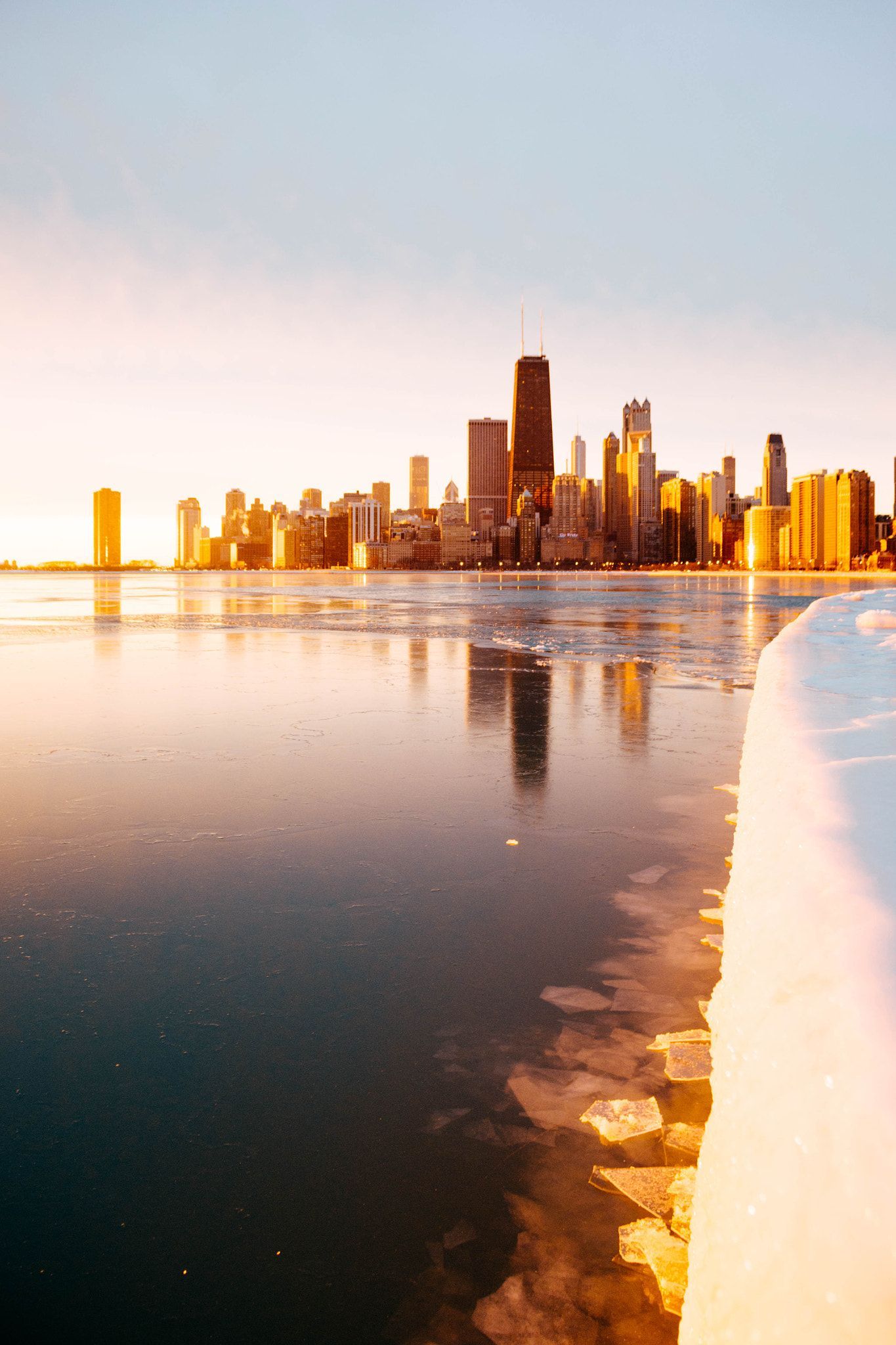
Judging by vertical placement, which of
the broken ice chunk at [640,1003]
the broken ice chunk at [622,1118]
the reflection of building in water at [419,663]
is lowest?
the broken ice chunk at [622,1118]

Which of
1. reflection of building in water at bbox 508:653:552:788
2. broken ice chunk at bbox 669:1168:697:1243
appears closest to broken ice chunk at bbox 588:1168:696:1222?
broken ice chunk at bbox 669:1168:697:1243

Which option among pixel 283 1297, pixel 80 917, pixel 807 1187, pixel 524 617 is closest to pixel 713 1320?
pixel 807 1187

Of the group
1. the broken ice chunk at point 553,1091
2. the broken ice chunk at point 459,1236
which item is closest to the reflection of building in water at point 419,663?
the broken ice chunk at point 553,1091

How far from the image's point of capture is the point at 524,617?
3978 cm

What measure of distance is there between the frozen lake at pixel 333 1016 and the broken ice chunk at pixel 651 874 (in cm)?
4

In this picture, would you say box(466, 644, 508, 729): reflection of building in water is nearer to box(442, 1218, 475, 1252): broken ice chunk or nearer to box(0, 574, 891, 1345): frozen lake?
box(0, 574, 891, 1345): frozen lake

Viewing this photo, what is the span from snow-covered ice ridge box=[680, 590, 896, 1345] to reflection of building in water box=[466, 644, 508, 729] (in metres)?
8.92

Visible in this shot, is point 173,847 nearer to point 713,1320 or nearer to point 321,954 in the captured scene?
point 321,954

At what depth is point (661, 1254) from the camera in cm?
293

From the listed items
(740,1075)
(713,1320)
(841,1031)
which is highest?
(841,1031)

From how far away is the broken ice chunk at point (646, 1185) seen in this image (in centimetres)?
315

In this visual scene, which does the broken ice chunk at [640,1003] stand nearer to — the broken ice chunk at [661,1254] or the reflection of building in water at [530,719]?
the broken ice chunk at [661,1254]

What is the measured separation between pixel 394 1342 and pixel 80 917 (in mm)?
3704

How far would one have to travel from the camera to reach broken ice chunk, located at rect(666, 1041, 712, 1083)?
3.91m
